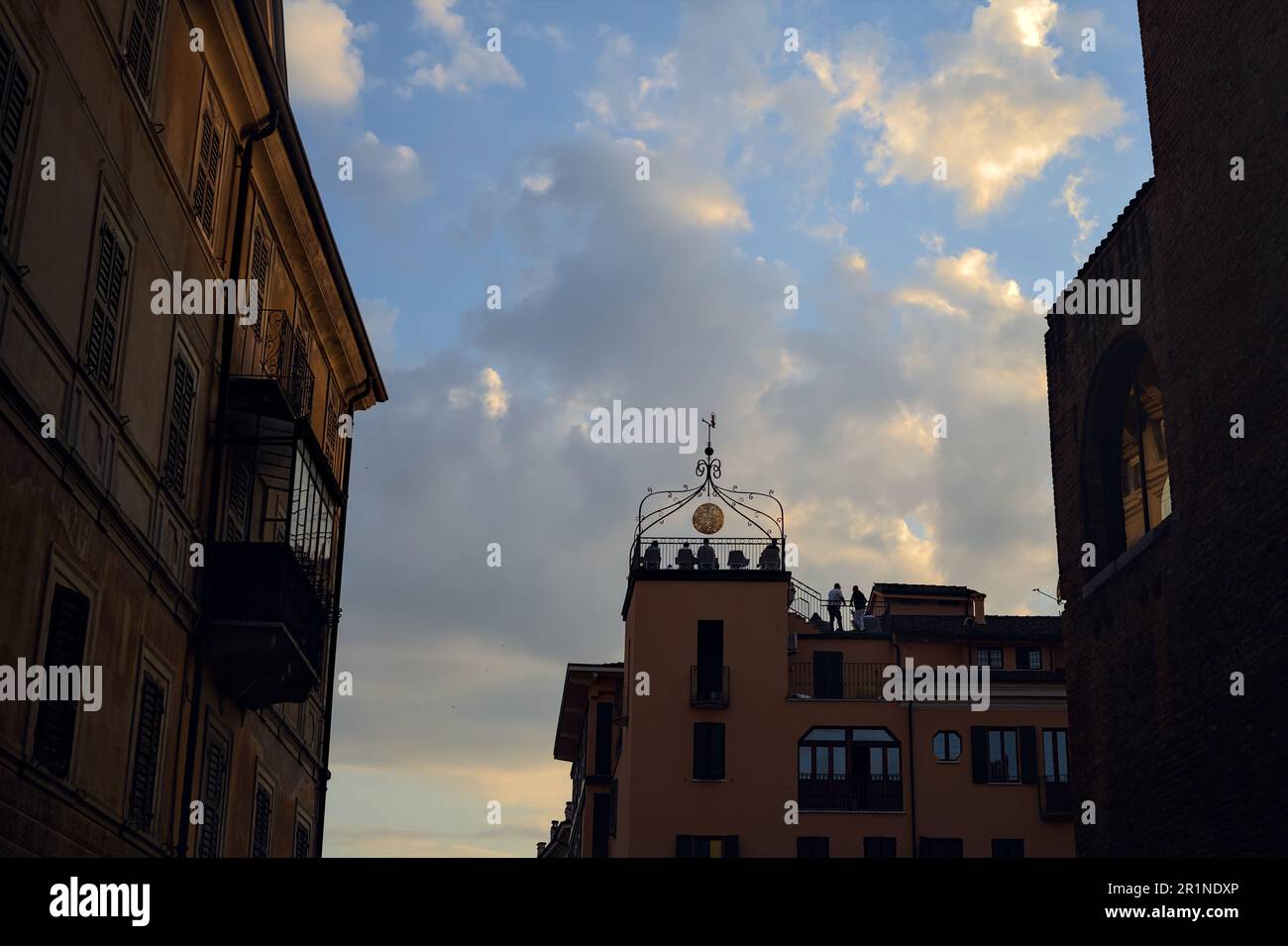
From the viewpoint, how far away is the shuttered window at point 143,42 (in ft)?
49.4

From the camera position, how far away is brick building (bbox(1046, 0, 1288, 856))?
16.6m

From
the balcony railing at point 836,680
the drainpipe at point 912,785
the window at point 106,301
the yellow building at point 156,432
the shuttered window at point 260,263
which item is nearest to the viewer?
the yellow building at point 156,432

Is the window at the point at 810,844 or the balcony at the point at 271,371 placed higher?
the balcony at the point at 271,371

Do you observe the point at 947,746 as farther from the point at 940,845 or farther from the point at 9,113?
the point at 9,113

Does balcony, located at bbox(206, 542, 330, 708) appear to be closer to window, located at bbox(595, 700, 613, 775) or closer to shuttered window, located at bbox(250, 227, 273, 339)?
shuttered window, located at bbox(250, 227, 273, 339)

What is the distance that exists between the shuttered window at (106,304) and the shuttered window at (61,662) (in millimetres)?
2164

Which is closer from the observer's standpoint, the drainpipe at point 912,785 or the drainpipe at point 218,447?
the drainpipe at point 218,447

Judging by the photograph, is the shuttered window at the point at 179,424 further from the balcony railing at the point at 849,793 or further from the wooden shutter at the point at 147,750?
the balcony railing at the point at 849,793

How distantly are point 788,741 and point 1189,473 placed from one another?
29.0 metres

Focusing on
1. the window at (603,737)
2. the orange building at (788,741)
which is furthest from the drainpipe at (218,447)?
the window at (603,737)

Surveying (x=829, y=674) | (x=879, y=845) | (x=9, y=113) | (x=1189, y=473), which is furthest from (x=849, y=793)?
(x=9, y=113)
